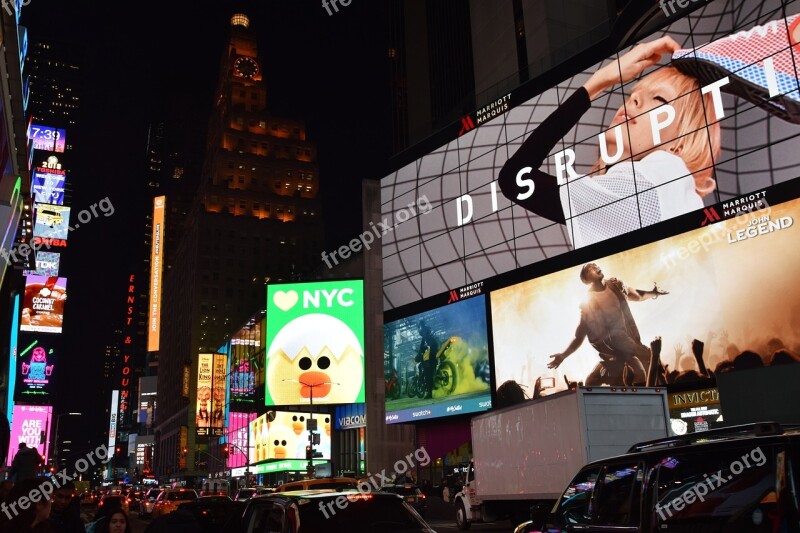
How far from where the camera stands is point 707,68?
110ft

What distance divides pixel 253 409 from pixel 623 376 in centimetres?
6188

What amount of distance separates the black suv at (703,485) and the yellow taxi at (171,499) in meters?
21.7

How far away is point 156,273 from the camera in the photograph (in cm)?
18812

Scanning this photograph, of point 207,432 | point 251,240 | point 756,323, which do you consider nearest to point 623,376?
point 756,323

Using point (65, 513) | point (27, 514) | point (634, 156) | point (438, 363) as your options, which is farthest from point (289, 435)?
point (27, 514)

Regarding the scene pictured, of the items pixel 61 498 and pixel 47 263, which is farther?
pixel 47 263

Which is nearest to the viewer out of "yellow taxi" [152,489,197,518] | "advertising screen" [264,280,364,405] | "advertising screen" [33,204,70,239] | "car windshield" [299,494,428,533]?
"car windshield" [299,494,428,533]

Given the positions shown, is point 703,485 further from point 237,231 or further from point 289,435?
point 237,231

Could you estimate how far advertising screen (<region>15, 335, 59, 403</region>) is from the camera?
6750cm

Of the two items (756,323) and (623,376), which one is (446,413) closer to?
(623,376)

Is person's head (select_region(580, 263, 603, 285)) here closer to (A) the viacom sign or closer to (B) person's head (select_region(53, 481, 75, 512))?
(B) person's head (select_region(53, 481, 75, 512))

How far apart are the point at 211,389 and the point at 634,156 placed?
271 feet

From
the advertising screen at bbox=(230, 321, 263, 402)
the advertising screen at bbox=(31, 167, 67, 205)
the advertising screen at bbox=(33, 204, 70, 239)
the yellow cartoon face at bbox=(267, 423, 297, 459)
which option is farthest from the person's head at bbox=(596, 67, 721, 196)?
the advertising screen at bbox=(33, 204, 70, 239)

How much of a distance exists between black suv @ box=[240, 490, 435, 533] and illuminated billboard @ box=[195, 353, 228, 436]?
99.4 m
